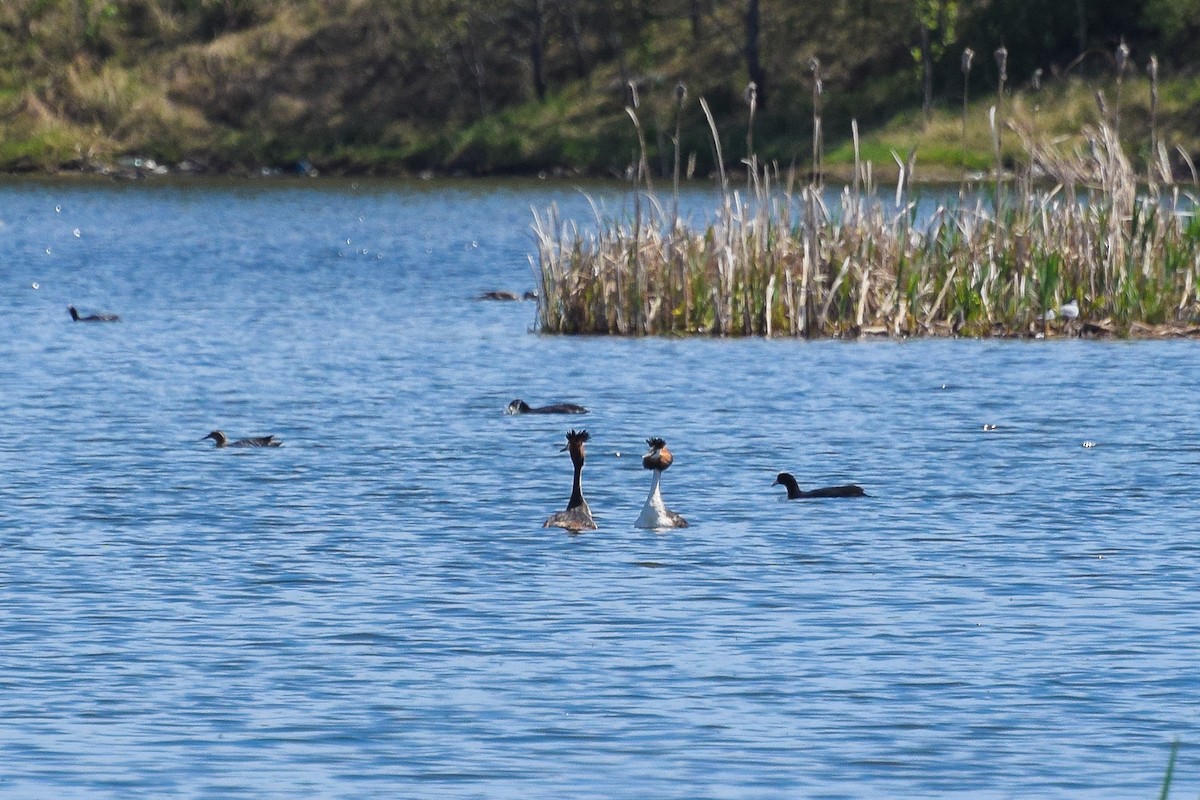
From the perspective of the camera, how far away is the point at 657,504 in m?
15.0

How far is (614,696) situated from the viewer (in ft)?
34.1

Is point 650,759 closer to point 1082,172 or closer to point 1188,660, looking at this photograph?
point 1188,660

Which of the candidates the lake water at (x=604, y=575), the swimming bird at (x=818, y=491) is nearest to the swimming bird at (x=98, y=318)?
the lake water at (x=604, y=575)

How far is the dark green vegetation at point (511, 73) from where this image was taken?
3059 inches

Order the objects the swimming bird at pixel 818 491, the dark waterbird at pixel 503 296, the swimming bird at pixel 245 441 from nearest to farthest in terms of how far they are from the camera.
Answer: the swimming bird at pixel 818 491
the swimming bird at pixel 245 441
the dark waterbird at pixel 503 296

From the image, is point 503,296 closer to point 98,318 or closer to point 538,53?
point 98,318

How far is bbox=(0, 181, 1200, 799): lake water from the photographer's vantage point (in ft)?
31.1

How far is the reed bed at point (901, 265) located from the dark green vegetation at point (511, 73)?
46897mm

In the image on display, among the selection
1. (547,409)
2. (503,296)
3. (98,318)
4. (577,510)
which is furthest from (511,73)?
(577,510)

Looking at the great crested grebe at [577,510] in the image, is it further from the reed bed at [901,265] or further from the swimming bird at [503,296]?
the swimming bird at [503,296]

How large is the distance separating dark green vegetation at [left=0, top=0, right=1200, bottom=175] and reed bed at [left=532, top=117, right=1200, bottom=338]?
154 ft

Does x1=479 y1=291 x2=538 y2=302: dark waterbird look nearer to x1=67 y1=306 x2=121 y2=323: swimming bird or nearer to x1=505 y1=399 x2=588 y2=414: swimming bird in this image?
x1=67 y1=306 x2=121 y2=323: swimming bird

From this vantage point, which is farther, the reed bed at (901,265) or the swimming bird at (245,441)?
the reed bed at (901,265)

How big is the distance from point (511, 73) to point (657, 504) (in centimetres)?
7620
